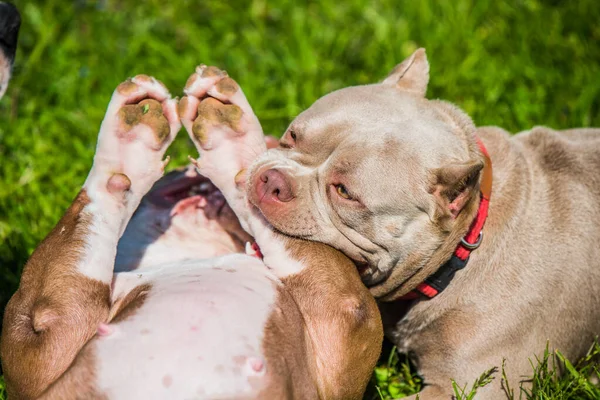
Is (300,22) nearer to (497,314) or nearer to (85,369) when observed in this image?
(497,314)

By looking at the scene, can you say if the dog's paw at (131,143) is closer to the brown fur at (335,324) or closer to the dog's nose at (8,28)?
the brown fur at (335,324)

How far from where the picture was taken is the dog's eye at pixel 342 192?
13.1ft

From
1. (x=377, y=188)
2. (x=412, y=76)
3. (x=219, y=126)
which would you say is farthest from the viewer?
(x=412, y=76)

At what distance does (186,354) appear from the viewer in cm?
338

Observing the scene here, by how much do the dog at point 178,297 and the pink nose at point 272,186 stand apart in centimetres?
13

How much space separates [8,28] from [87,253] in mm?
1553

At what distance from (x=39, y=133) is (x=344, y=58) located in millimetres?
2483

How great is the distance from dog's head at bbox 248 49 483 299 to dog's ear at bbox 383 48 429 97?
1.60 feet

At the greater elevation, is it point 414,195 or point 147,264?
point 414,195

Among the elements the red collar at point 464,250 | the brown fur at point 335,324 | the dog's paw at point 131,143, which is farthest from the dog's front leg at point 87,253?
the red collar at point 464,250

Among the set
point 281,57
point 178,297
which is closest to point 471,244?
point 178,297

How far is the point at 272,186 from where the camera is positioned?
4.00 metres

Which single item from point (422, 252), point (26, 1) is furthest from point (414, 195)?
point (26, 1)

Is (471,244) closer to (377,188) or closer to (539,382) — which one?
(377,188)
